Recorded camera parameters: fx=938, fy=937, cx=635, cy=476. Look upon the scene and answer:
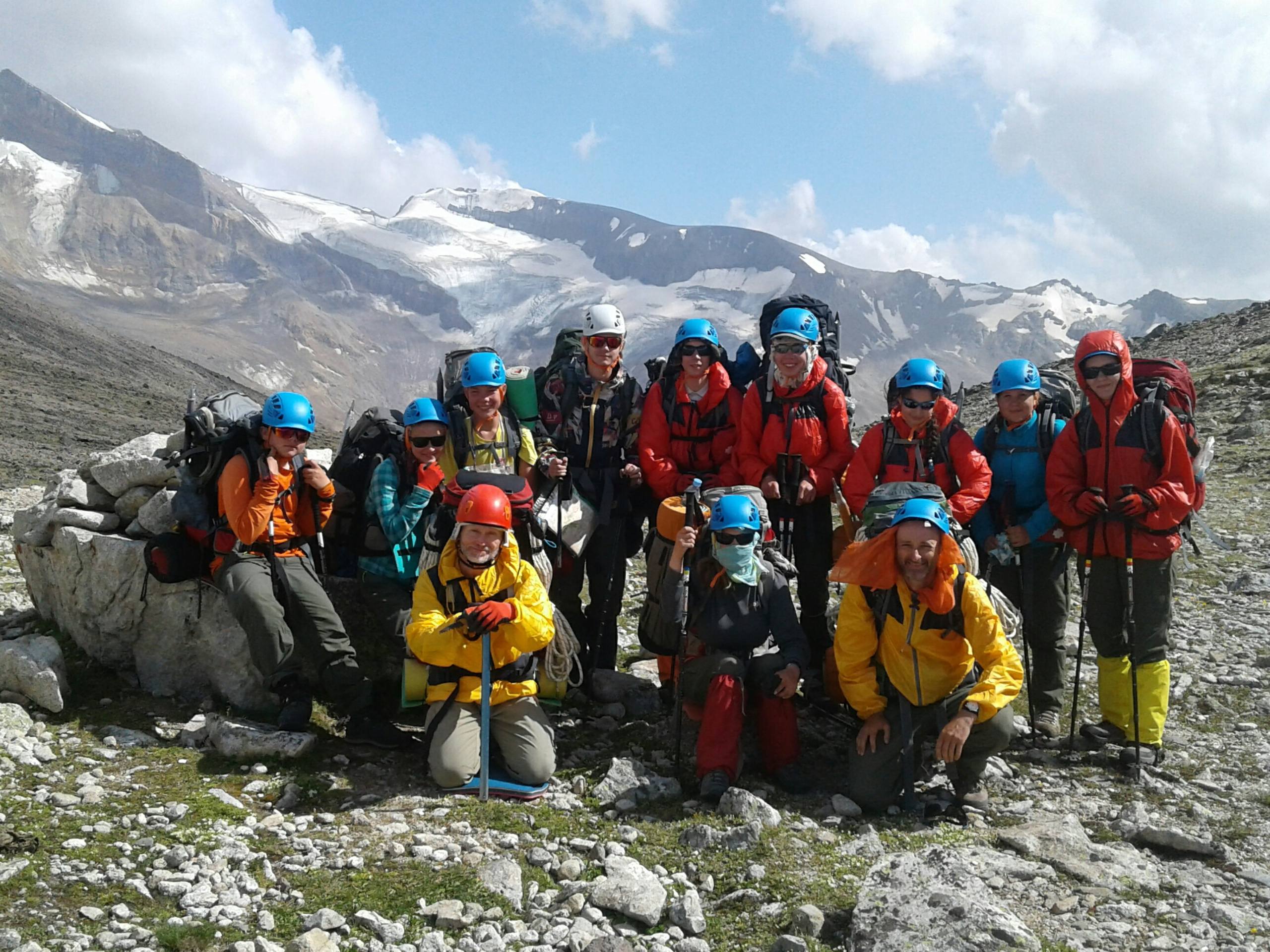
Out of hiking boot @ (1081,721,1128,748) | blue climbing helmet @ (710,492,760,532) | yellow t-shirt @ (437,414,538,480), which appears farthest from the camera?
yellow t-shirt @ (437,414,538,480)

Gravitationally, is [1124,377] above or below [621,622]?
above

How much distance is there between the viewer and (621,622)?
40.3 ft

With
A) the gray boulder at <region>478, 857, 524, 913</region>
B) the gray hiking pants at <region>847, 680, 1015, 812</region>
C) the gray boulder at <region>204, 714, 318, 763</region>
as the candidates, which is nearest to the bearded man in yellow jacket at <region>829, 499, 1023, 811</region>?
the gray hiking pants at <region>847, 680, 1015, 812</region>

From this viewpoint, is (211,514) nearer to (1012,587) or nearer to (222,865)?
(222,865)

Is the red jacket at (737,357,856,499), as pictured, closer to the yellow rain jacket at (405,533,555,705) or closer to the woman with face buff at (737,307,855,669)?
the woman with face buff at (737,307,855,669)

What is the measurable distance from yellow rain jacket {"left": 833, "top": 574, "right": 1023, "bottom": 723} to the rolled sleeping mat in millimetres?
3617

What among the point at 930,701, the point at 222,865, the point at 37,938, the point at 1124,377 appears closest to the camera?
the point at 37,938

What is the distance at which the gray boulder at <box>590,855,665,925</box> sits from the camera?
559 cm

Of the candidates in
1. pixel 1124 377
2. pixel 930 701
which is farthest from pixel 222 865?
pixel 1124 377

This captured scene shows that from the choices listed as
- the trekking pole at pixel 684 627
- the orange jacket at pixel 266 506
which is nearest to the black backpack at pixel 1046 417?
the trekking pole at pixel 684 627

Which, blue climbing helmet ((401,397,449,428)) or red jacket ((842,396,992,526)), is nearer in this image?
red jacket ((842,396,992,526))

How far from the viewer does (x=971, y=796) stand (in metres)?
7.12

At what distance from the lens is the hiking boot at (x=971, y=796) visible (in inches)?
280

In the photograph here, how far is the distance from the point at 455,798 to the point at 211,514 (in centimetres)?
351
